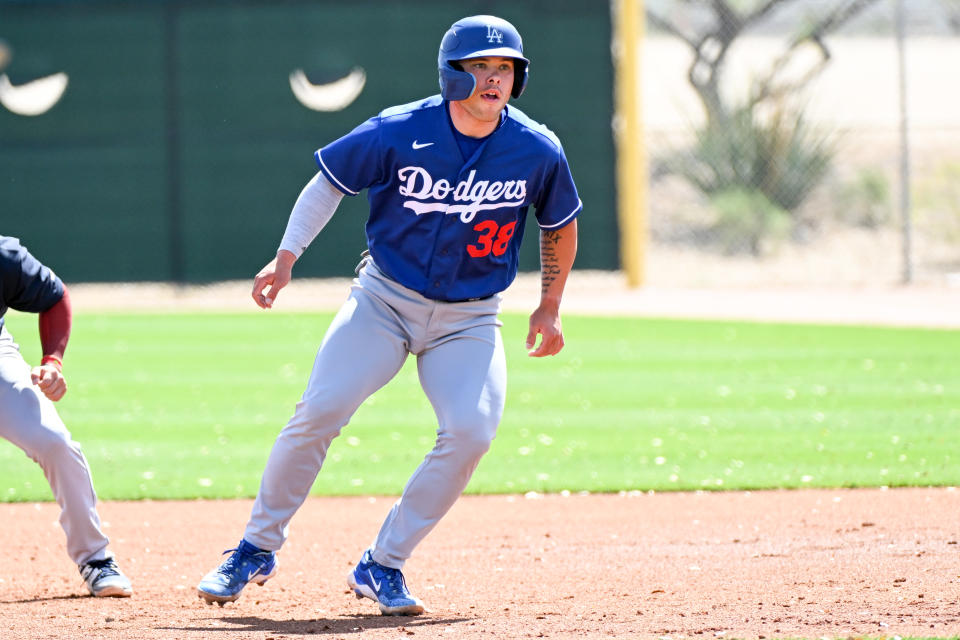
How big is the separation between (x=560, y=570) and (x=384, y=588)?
96 centimetres

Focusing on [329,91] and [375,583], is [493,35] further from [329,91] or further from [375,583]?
[329,91]

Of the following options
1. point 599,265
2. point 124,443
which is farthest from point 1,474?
point 599,265

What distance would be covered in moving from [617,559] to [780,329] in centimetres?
784

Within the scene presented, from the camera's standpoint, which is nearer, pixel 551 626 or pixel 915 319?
pixel 551 626

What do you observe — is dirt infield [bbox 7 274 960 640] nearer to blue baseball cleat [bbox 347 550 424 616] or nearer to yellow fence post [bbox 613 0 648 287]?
blue baseball cleat [bbox 347 550 424 616]

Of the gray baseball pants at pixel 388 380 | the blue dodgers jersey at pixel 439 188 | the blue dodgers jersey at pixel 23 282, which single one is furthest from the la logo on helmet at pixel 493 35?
the blue dodgers jersey at pixel 23 282

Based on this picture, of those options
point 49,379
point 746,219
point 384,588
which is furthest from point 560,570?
point 746,219

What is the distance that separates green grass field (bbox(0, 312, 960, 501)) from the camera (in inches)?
280

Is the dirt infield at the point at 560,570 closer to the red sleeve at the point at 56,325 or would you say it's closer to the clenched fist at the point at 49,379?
the clenched fist at the point at 49,379

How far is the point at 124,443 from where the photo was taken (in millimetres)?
8055

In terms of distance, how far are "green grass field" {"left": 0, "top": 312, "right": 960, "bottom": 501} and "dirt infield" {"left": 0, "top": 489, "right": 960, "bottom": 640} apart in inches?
17.2

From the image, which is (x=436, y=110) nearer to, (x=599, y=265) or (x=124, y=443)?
(x=124, y=443)

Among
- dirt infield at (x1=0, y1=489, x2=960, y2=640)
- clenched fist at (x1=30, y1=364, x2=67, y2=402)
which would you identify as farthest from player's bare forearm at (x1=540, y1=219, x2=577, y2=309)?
clenched fist at (x1=30, y1=364, x2=67, y2=402)

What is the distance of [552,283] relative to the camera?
471 centimetres
